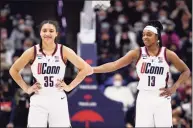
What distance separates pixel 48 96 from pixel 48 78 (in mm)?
235

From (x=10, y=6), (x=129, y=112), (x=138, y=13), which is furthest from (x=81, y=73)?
(x=10, y=6)

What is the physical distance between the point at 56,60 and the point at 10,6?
9.86m

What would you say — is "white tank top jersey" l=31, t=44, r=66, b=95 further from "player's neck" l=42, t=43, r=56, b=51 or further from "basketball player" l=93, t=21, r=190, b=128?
"basketball player" l=93, t=21, r=190, b=128

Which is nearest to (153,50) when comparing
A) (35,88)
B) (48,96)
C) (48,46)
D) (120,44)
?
(48,46)

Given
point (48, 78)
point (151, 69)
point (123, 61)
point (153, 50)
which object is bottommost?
point (48, 78)

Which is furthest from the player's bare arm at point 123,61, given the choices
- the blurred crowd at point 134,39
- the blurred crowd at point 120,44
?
the blurred crowd at point 134,39

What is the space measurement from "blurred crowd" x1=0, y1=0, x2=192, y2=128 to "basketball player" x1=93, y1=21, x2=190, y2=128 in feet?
9.86

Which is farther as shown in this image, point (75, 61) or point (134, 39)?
point (134, 39)

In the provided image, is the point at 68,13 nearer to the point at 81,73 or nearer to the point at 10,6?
the point at 10,6

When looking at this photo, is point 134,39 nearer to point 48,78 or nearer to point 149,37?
point 149,37

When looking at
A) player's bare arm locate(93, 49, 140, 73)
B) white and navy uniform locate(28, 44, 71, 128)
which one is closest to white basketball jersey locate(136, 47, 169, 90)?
player's bare arm locate(93, 49, 140, 73)

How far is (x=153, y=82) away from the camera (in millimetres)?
7715

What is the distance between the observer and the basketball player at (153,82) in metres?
7.64

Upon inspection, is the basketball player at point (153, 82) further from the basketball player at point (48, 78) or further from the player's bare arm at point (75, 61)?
the basketball player at point (48, 78)
